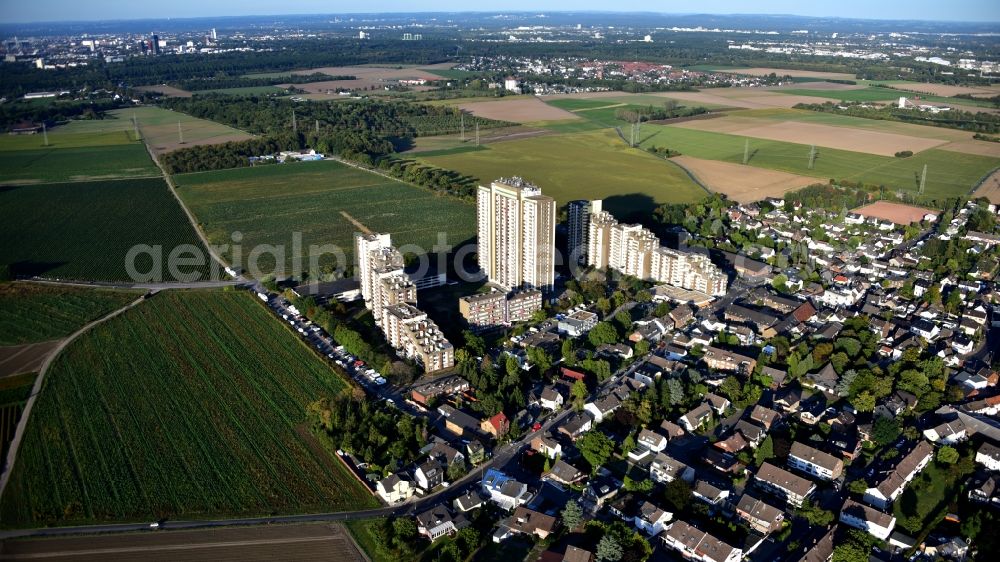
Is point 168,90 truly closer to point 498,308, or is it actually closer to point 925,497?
point 498,308

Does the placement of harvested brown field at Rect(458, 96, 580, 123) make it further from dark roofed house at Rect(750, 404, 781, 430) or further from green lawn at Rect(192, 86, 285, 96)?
dark roofed house at Rect(750, 404, 781, 430)

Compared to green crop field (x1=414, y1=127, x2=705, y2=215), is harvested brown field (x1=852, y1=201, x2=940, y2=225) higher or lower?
lower

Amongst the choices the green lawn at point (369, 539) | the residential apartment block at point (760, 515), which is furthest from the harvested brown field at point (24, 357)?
the residential apartment block at point (760, 515)

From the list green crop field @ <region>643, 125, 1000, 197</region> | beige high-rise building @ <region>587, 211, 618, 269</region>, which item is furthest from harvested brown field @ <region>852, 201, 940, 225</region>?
beige high-rise building @ <region>587, 211, 618, 269</region>

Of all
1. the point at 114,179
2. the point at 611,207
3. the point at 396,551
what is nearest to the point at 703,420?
the point at 396,551

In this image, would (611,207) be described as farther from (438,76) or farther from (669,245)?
(438,76)

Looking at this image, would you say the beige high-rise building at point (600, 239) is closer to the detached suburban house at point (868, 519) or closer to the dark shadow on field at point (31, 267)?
the detached suburban house at point (868, 519)

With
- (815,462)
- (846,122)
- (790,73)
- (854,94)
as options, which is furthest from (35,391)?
(790,73)
